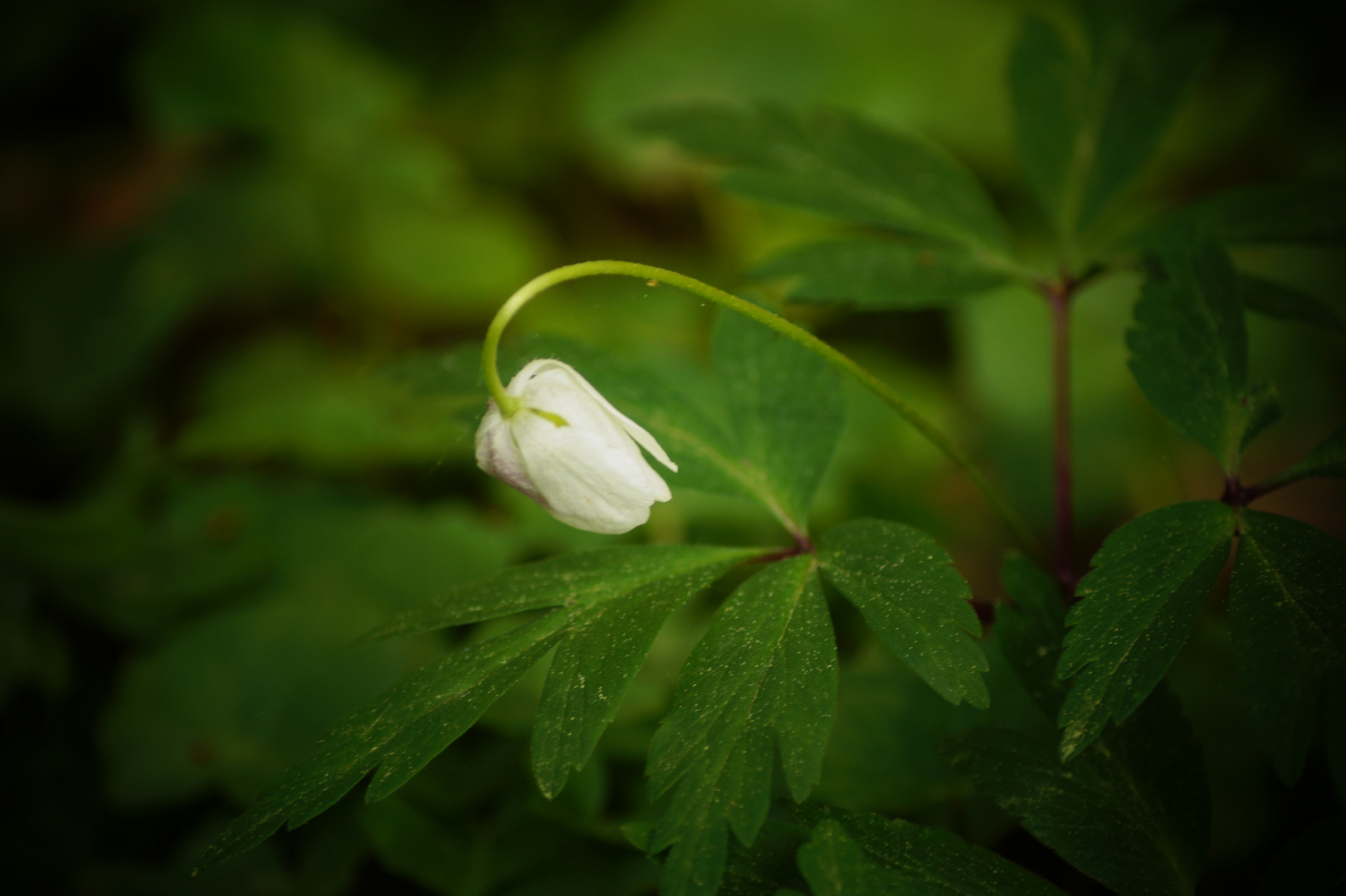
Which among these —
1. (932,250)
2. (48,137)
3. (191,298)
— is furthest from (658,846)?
(48,137)

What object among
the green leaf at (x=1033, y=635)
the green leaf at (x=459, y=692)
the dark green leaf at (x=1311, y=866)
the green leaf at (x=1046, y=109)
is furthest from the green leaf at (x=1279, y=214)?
the green leaf at (x=459, y=692)

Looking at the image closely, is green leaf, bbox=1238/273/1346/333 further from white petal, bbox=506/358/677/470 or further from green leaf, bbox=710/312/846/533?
white petal, bbox=506/358/677/470

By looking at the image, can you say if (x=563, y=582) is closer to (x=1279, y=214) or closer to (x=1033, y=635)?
(x=1033, y=635)

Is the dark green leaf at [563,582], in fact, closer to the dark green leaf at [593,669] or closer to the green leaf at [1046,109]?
the dark green leaf at [593,669]

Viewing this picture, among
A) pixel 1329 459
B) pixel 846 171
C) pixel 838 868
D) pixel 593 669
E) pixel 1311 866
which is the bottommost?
pixel 1311 866

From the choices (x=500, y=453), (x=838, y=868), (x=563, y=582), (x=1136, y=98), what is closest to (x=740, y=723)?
(x=838, y=868)
